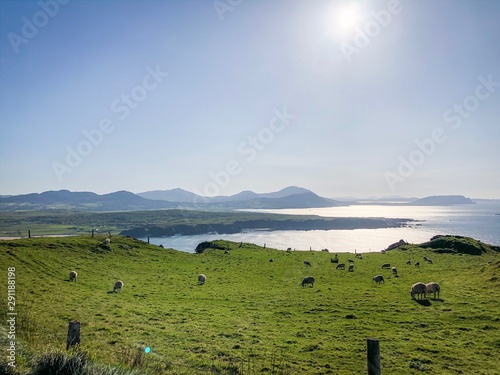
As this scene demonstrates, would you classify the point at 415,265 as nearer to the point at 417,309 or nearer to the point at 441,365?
the point at 417,309

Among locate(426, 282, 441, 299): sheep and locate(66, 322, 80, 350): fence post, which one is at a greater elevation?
locate(66, 322, 80, 350): fence post

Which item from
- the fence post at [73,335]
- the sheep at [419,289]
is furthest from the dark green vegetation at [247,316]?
the sheep at [419,289]

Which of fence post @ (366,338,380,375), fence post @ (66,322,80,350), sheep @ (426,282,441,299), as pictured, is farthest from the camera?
sheep @ (426,282,441,299)

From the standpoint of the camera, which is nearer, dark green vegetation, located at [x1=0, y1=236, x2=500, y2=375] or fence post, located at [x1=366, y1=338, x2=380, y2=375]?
fence post, located at [x1=366, y1=338, x2=380, y2=375]

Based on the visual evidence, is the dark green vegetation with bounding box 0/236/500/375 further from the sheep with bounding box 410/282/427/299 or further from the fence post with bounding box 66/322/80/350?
the sheep with bounding box 410/282/427/299

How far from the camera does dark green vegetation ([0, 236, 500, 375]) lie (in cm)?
1562

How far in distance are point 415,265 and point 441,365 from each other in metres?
43.8

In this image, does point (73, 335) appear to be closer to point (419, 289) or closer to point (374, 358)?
point (374, 358)

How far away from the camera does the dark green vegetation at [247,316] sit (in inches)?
615

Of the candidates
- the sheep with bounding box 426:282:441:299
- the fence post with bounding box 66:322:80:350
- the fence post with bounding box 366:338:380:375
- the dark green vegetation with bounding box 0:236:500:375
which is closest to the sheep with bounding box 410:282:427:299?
the sheep with bounding box 426:282:441:299

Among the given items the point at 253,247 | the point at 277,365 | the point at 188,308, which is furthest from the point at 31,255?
the point at 253,247

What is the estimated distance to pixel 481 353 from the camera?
17578mm

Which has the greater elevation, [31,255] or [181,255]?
[31,255]

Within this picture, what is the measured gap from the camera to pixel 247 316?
2555 centimetres
